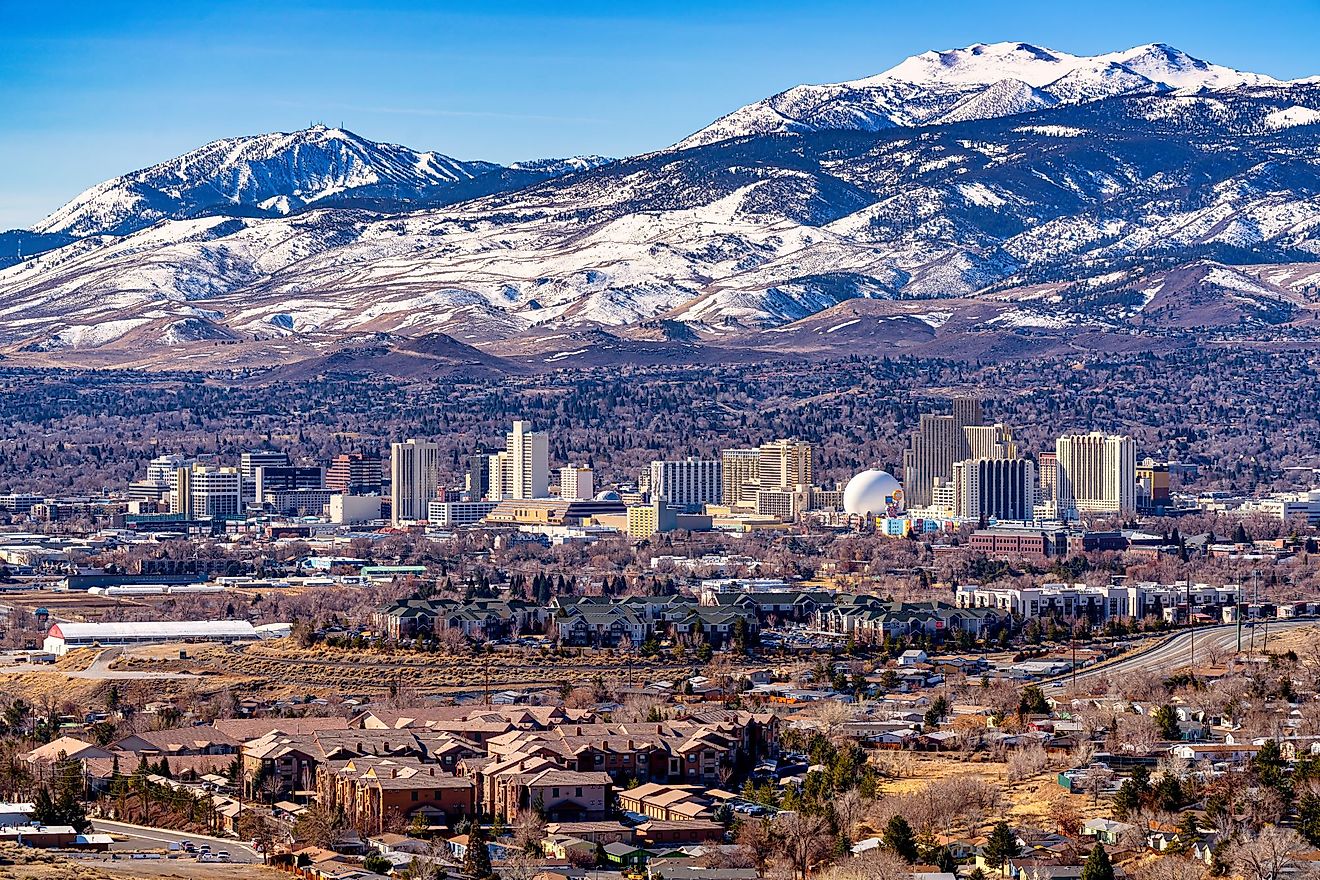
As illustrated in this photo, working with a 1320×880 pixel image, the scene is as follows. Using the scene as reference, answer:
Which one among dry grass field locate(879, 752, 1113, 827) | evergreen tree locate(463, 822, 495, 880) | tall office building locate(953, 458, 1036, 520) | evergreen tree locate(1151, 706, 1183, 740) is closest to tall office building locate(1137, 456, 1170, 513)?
tall office building locate(953, 458, 1036, 520)

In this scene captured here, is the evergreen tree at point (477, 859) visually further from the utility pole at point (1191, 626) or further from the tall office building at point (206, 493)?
the tall office building at point (206, 493)

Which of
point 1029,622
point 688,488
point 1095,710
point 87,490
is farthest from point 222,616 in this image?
point 87,490

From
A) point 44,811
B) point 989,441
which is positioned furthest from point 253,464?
point 44,811

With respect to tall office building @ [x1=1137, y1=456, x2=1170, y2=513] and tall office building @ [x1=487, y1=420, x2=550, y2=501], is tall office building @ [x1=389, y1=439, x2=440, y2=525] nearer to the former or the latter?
tall office building @ [x1=487, y1=420, x2=550, y2=501]

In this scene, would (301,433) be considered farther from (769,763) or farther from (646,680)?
(769,763)

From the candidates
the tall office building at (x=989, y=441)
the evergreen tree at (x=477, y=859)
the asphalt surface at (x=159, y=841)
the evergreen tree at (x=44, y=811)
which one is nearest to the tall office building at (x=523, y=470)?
the tall office building at (x=989, y=441)

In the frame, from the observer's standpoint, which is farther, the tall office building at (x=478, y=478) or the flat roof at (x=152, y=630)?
the tall office building at (x=478, y=478)

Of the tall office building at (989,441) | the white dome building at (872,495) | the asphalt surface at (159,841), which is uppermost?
the tall office building at (989,441)

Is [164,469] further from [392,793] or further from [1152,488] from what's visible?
[392,793]
